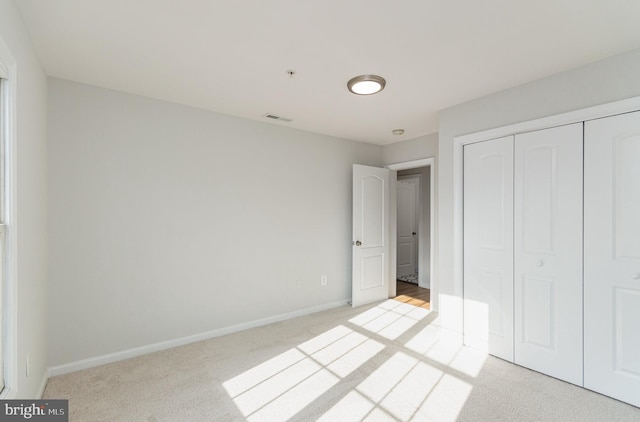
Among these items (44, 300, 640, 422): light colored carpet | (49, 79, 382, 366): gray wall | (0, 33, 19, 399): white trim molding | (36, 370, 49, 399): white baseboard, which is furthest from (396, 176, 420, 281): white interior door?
(0, 33, 19, 399): white trim molding

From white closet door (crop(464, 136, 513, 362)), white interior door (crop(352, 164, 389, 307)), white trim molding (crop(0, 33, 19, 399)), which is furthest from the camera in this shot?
white interior door (crop(352, 164, 389, 307))

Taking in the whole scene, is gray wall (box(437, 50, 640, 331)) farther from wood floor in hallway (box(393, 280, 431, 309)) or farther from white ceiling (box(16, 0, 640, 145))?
wood floor in hallway (box(393, 280, 431, 309))

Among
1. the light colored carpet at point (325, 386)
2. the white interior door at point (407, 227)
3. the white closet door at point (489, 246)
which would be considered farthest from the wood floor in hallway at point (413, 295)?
the white closet door at point (489, 246)

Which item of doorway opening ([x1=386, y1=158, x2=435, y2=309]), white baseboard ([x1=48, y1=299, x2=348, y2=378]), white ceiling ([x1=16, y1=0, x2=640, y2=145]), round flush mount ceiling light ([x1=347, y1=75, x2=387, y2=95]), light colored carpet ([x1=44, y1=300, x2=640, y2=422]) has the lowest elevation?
light colored carpet ([x1=44, y1=300, x2=640, y2=422])

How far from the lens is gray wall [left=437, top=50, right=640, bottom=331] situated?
7.27ft

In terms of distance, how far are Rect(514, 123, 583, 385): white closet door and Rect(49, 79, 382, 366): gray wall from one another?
238 centimetres

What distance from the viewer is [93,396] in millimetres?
2250

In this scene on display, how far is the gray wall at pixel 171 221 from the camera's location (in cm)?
262

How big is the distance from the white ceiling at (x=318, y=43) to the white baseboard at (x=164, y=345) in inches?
96.3

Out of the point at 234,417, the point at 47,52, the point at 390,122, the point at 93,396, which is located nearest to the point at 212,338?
the point at 93,396

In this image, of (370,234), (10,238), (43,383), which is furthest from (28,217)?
(370,234)

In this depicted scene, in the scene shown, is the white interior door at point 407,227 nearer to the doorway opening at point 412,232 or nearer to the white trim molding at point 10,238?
the doorway opening at point 412,232

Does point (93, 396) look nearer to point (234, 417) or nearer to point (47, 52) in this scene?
point (234, 417)

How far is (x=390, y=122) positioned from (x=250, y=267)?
8.06 feet
